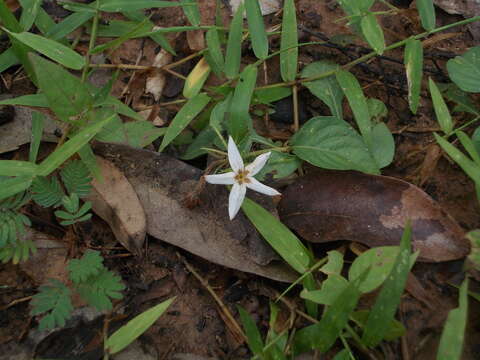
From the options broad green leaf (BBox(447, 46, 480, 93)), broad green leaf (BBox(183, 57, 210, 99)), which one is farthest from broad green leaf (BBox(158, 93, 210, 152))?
broad green leaf (BBox(447, 46, 480, 93))

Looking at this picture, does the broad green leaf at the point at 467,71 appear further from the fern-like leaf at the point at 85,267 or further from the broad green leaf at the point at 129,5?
the fern-like leaf at the point at 85,267

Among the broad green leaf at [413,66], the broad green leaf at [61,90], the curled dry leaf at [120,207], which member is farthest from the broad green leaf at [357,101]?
the broad green leaf at [61,90]

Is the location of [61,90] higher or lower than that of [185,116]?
higher

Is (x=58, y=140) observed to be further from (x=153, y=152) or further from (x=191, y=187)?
(x=191, y=187)

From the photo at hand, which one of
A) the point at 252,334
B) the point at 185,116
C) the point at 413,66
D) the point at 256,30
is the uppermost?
the point at 256,30

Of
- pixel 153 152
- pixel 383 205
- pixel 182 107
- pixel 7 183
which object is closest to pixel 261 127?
pixel 182 107

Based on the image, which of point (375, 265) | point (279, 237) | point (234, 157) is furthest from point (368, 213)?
point (234, 157)

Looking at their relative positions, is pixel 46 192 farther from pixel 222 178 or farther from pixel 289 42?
pixel 289 42
